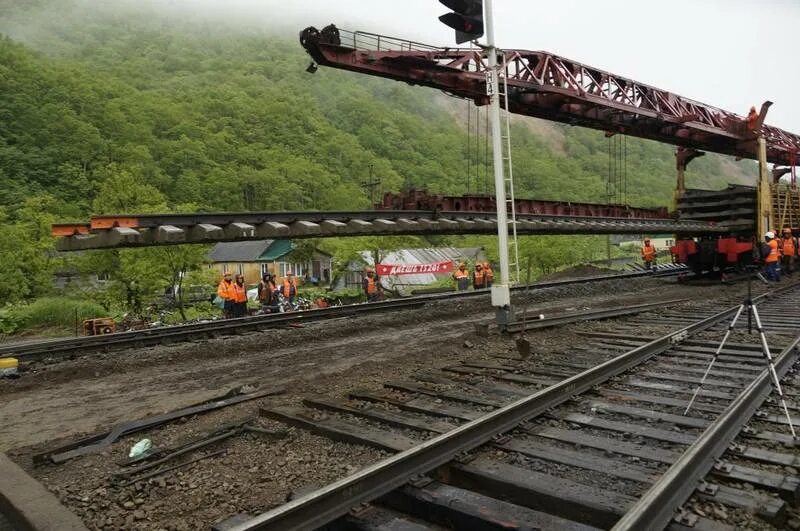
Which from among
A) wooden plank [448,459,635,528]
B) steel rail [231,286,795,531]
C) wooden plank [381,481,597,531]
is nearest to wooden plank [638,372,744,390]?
steel rail [231,286,795,531]

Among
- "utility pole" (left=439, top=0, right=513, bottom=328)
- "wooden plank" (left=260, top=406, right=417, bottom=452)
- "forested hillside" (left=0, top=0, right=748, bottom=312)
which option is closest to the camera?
"wooden plank" (left=260, top=406, right=417, bottom=452)

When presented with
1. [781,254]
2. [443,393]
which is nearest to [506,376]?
[443,393]

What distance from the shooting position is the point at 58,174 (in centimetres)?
6184

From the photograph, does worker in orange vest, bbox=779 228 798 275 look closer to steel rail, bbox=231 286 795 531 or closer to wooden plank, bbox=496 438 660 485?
steel rail, bbox=231 286 795 531

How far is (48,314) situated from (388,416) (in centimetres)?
2044

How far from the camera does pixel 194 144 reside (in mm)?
74250

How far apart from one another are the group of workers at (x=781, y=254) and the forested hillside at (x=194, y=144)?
14.9 m

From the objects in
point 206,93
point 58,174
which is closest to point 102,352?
point 58,174

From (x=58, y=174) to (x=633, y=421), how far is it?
7212 centimetres

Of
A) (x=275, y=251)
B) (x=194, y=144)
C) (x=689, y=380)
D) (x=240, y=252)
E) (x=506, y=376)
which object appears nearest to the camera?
(x=689, y=380)

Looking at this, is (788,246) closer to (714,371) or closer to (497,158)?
(497,158)

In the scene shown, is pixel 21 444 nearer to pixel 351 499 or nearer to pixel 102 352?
pixel 351 499

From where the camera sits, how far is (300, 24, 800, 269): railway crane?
12750 mm

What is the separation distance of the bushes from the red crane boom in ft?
46.1
